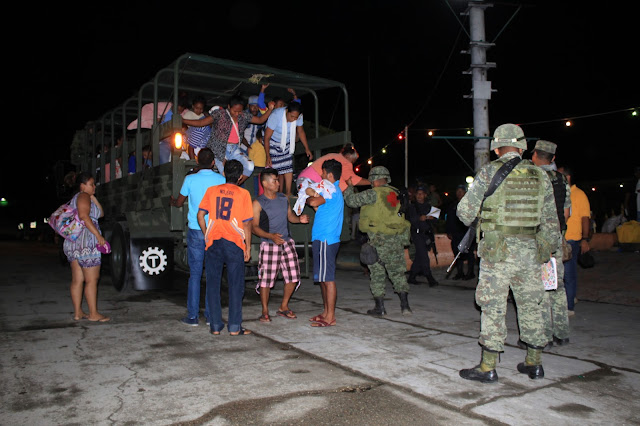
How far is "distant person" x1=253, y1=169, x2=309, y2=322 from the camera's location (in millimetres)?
5922

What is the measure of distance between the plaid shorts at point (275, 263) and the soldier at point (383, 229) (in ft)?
2.94

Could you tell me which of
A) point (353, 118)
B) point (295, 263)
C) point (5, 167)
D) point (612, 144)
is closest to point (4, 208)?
point (5, 167)

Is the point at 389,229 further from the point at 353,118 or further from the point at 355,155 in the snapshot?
the point at 353,118

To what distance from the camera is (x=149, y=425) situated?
3.05 metres

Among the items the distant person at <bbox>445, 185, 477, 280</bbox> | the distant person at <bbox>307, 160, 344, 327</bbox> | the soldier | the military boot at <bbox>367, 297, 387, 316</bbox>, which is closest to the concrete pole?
the distant person at <bbox>445, 185, 477, 280</bbox>

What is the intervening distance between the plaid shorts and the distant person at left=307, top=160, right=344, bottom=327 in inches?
17.5

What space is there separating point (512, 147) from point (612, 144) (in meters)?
26.6

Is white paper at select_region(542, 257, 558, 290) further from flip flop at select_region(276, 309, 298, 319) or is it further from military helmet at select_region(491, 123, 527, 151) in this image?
flip flop at select_region(276, 309, 298, 319)

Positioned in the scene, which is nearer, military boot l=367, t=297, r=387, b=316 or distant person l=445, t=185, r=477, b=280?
military boot l=367, t=297, r=387, b=316

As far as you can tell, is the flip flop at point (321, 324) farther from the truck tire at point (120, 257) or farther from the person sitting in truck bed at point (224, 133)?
the truck tire at point (120, 257)

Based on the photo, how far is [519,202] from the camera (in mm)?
3979

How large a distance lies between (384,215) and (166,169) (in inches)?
116

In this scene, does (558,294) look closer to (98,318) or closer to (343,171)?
(343,171)

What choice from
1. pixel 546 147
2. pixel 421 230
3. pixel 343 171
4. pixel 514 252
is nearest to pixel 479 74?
pixel 421 230
